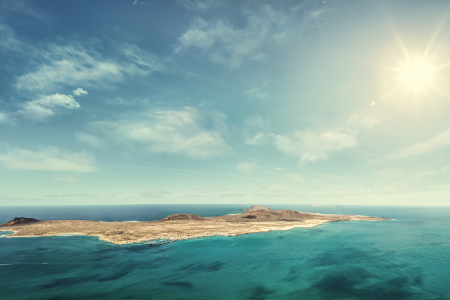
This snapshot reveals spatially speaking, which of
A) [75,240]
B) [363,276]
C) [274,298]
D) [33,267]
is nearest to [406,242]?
[363,276]

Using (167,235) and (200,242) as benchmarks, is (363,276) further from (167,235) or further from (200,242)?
(167,235)

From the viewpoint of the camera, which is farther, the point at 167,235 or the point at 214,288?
the point at 167,235

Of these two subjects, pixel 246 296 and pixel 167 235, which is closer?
pixel 246 296

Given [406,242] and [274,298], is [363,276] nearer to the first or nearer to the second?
[274,298]

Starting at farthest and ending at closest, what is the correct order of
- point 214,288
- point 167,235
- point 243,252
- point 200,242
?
point 167,235, point 200,242, point 243,252, point 214,288

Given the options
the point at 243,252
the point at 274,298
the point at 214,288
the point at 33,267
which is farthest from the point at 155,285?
the point at 33,267

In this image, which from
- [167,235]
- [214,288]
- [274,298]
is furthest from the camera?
[167,235]
